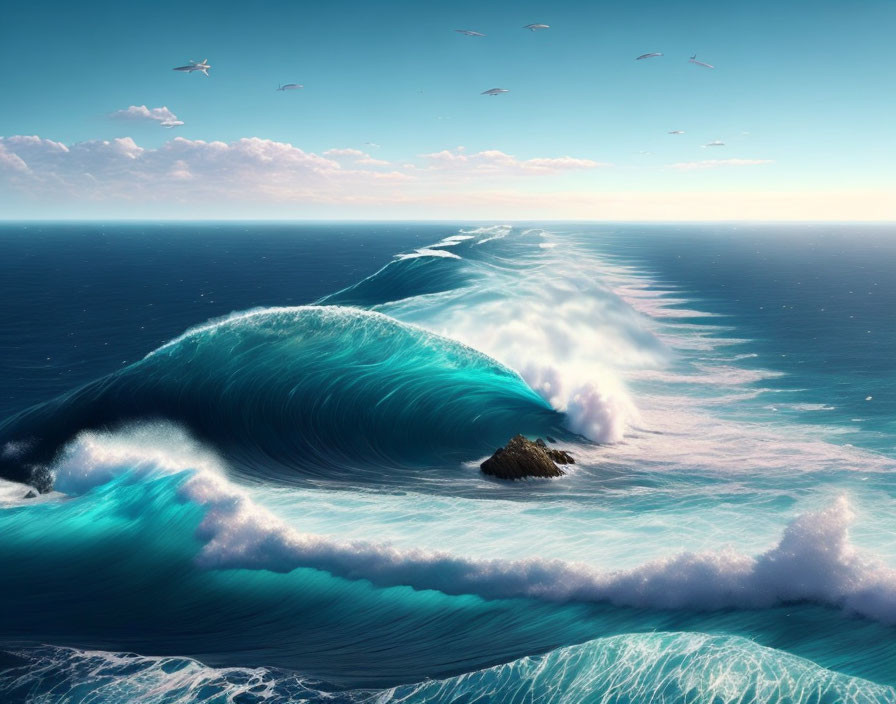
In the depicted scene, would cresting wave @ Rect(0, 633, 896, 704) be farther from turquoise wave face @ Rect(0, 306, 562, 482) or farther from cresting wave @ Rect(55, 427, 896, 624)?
turquoise wave face @ Rect(0, 306, 562, 482)

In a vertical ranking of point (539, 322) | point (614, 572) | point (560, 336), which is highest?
point (539, 322)

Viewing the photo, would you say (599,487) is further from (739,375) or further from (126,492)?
(739,375)

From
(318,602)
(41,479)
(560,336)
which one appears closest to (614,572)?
(318,602)

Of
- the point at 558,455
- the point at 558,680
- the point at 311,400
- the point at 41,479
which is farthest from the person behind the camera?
the point at 311,400

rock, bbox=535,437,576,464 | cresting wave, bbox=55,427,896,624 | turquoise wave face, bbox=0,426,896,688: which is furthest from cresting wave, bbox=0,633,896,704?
rock, bbox=535,437,576,464

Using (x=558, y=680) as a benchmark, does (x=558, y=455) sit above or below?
above

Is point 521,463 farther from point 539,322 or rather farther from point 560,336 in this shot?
point 539,322

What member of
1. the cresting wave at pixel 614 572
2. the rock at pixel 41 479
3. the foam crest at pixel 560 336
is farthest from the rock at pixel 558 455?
the rock at pixel 41 479
